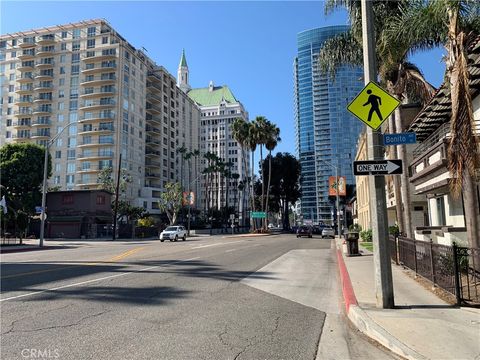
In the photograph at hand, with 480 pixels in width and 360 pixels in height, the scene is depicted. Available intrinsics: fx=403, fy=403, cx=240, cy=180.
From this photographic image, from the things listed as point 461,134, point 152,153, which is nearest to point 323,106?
point 461,134

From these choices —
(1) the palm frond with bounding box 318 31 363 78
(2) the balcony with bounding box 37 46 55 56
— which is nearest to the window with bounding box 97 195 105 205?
(1) the palm frond with bounding box 318 31 363 78

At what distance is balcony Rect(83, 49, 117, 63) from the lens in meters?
87.3

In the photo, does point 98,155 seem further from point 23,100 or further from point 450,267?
point 450,267

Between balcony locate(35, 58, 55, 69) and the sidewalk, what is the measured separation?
98.7m

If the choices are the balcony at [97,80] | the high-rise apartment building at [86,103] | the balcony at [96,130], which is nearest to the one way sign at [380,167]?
the high-rise apartment building at [86,103]

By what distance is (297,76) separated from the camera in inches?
1683

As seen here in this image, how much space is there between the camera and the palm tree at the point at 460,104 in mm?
9547

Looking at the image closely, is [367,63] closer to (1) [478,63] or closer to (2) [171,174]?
(1) [478,63]

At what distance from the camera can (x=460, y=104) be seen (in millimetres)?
9742

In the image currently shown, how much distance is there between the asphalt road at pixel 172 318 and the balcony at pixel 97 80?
264ft

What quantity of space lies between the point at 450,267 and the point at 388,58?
1133 centimetres

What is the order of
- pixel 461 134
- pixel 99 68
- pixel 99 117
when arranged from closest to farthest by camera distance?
1. pixel 461 134
2. pixel 99 117
3. pixel 99 68

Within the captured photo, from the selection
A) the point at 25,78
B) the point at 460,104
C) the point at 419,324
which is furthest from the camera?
the point at 25,78

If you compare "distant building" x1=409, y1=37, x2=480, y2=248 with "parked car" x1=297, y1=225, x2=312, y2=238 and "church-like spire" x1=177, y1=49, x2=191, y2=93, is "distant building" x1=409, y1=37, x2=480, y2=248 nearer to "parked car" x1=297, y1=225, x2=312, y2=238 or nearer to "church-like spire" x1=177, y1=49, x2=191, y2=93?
"parked car" x1=297, y1=225, x2=312, y2=238
